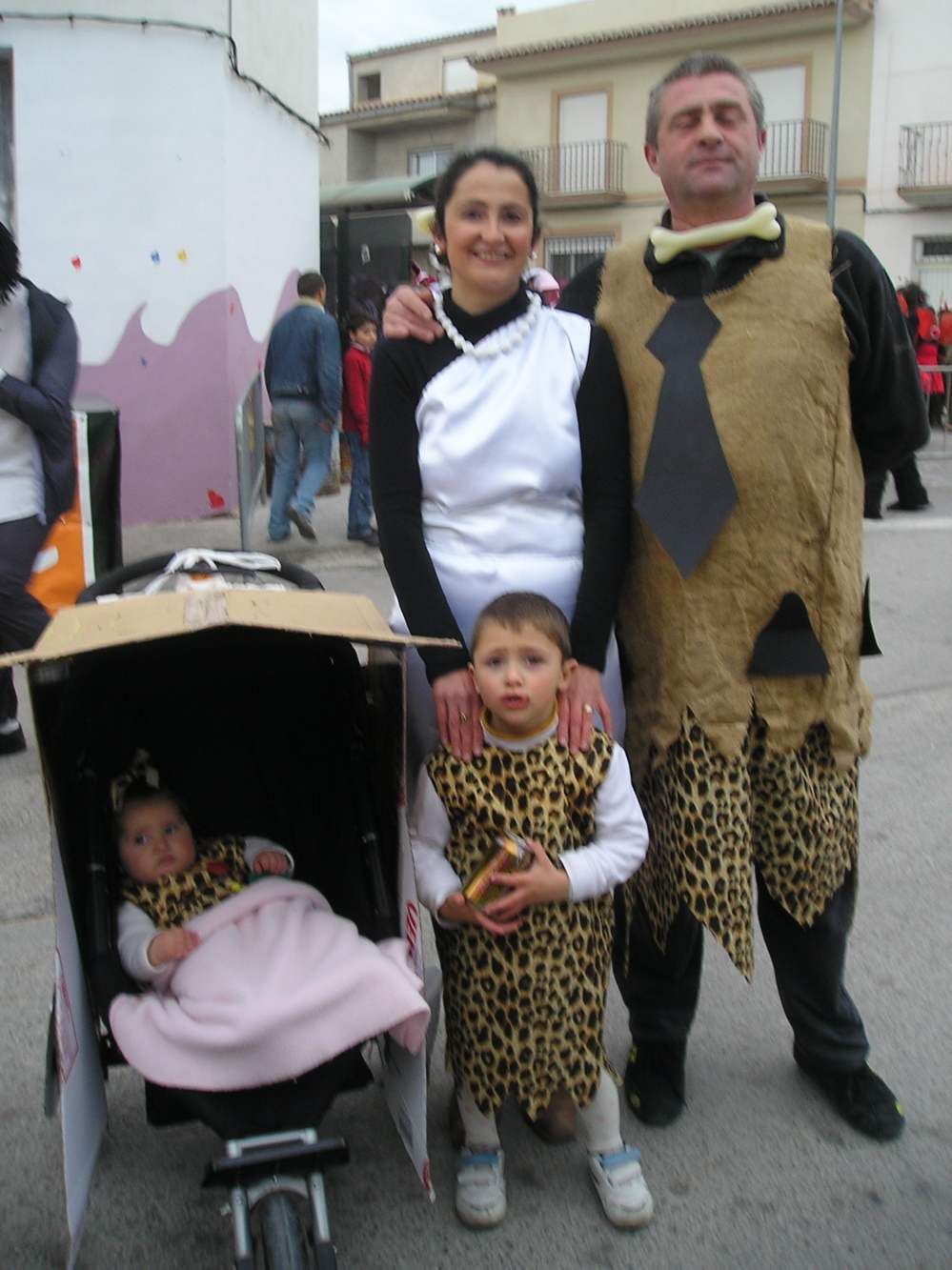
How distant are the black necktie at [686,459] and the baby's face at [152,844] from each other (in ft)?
3.58

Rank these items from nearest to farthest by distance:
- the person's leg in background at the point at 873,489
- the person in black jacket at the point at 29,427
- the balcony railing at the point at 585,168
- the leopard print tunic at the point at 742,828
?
the leopard print tunic at the point at 742,828 < the person's leg in background at the point at 873,489 < the person in black jacket at the point at 29,427 < the balcony railing at the point at 585,168

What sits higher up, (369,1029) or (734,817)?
(734,817)

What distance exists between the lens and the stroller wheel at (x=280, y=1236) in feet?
6.26

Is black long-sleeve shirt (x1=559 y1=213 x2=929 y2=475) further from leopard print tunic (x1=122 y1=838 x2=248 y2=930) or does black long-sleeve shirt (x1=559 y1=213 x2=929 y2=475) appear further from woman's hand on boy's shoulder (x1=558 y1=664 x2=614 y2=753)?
leopard print tunic (x1=122 y1=838 x2=248 y2=930)

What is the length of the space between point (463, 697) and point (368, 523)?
6973mm

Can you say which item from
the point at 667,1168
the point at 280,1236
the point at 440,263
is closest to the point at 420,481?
the point at 440,263

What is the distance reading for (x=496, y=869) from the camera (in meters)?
2.23

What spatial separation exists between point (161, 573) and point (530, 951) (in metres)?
1.06

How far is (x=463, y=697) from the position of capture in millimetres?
2344

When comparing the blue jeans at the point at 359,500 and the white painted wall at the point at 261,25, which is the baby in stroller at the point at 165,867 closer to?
the blue jeans at the point at 359,500

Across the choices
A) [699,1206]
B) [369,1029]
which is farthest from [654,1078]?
[369,1029]

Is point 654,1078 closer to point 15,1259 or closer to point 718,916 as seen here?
point 718,916

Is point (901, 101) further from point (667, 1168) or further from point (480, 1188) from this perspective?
point (480, 1188)

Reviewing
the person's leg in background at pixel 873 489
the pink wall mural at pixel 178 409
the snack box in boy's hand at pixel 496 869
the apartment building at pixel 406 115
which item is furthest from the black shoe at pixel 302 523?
the apartment building at pixel 406 115
